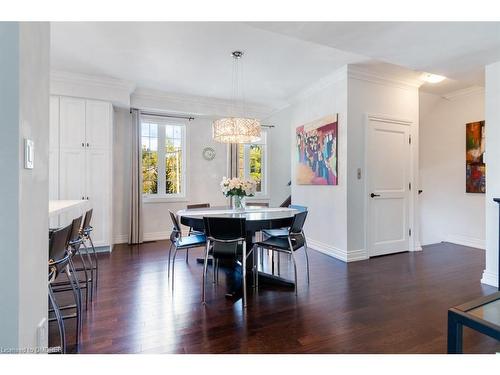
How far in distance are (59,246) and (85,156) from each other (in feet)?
9.59

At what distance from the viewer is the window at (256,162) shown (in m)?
5.95

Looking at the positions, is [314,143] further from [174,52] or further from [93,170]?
[93,170]

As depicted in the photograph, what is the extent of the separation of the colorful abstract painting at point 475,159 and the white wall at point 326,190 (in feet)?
8.28

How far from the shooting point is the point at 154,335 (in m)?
1.83

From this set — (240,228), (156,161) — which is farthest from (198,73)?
(240,228)

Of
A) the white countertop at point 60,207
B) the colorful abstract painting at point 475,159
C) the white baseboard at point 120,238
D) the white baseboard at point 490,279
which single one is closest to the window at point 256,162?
the white baseboard at point 120,238

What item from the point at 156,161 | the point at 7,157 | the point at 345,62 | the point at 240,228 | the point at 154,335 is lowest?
the point at 154,335

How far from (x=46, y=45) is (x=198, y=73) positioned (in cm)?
278

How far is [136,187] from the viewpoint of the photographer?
4668 mm

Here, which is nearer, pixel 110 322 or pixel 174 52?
pixel 110 322

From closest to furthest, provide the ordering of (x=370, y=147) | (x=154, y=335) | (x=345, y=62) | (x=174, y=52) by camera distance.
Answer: (x=154, y=335) < (x=174, y=52) < (x=345, y=62) < (x=370, y=147)

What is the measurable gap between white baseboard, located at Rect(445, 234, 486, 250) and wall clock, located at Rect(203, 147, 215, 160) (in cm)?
481

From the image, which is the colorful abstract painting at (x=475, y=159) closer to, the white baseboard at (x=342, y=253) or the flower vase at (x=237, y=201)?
the white baseboard at (x=342, y=253)
